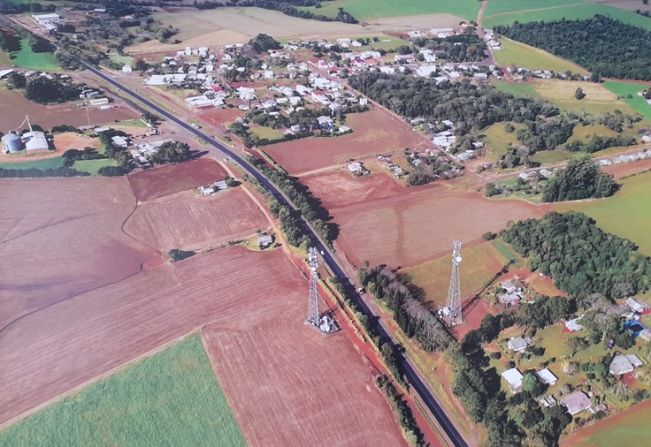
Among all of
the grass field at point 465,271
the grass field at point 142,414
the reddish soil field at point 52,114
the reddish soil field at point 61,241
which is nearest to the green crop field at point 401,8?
the reddish soil field at point 52,114

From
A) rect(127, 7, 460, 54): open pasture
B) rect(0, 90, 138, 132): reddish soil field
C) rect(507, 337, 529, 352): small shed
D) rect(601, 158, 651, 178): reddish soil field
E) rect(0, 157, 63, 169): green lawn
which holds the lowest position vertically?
rect(507, 337, 529, 352): small shed

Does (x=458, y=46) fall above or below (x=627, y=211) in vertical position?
above

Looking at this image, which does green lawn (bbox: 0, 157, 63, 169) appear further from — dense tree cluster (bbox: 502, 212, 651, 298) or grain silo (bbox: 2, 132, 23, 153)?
dense tree cluster (bbox: 502, 212, 651, 298)

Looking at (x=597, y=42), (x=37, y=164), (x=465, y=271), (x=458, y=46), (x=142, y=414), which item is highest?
(x=597, y=42)

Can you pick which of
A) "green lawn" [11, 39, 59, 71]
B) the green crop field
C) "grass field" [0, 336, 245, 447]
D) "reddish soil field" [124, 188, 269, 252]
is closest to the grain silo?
"reddish soil field" [124, 188, 269, 252]

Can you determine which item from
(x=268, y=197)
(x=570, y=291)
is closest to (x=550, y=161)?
Answer: (x=570, y=291)

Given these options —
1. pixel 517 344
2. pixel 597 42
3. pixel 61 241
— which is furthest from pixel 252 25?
pixel 517 344

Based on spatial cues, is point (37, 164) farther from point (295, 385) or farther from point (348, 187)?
point (295, 385)
